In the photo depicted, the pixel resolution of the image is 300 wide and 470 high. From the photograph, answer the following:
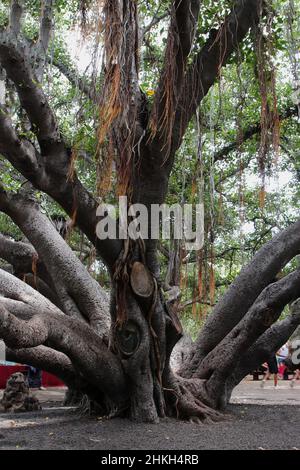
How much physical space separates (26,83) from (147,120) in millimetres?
1075

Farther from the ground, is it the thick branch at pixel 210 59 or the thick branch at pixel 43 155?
the thick branch at pixel 210 59

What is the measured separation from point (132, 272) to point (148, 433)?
1.37m

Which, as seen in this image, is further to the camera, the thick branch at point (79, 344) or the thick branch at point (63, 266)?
the thick branch at point (63, 266)

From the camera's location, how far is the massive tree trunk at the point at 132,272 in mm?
3893

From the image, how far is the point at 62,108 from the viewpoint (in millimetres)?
9719

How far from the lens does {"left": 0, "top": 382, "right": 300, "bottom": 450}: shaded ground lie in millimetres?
3902

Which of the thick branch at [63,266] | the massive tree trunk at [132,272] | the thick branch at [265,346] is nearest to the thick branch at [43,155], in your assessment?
the massive tree trunk at [132,272]

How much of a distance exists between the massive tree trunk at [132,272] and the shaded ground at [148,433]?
0.34m

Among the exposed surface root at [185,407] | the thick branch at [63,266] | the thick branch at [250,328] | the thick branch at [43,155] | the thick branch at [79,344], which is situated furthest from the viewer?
the thick branch at [63,266]

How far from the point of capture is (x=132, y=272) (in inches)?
192

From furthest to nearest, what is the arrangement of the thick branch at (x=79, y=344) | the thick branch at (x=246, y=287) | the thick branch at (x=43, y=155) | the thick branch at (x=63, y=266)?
the thick branch at (x=246, y=287) < the thick branch at (x=63, y=266) < the thick branch at (x=79, y=344) < the thick branch at (x=43, y=155)

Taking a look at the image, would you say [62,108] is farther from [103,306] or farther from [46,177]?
[46,177]

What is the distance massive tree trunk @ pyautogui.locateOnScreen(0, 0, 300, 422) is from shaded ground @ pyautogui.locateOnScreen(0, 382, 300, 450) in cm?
34

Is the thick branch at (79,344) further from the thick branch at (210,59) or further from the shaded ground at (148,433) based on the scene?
the thick branch at (210,59)
